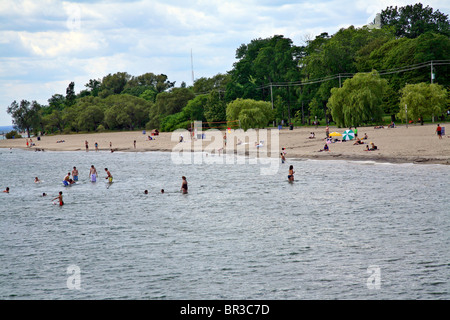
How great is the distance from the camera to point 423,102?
257ft

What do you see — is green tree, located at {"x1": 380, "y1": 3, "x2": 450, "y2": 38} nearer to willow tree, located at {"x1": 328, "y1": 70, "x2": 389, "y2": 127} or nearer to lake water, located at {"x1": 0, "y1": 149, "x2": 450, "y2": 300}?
willow tree, located at {"x1": 328, "y1": 70, "x2": 389, "y2": 127}

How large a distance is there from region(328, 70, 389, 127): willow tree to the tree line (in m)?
0.17

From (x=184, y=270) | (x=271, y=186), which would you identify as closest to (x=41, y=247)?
(x=184, y=270)

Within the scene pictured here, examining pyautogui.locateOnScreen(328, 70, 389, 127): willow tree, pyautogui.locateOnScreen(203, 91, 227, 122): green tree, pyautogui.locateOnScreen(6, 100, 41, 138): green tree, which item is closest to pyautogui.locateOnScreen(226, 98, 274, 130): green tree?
pyautogui.locateOnScreen(328, 70, 389, 127): willow tree

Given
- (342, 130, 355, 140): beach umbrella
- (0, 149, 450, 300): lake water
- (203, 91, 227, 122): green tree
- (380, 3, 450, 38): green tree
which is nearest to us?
(0, 149, 450, 300): lake water

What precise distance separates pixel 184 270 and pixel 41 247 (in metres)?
9.73

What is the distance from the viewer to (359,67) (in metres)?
100

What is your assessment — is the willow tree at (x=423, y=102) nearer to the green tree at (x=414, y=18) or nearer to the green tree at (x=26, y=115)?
the green tree at (x=414, y=18)

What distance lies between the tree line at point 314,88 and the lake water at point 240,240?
37.8 meters

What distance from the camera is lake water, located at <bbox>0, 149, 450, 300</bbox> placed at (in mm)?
19281

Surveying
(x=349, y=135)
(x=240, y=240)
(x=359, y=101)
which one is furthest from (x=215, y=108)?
(x=240, y=240)

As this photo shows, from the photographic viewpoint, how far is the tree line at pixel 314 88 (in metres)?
81.3
